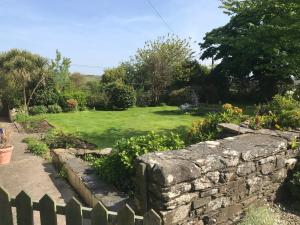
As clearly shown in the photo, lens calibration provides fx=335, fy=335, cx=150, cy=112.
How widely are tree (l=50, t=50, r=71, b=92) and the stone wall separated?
17.0 m

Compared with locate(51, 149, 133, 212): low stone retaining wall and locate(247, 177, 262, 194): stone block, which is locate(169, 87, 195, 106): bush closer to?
locate(51, 149, 133, 212): low stone retaining wall

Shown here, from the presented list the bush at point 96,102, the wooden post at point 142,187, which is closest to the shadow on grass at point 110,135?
the wooden post at point 142,187

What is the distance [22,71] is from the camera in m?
17.7

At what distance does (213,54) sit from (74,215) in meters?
24.9

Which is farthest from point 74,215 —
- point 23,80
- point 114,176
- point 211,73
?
point 211,73

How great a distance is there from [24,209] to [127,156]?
89.7 inches

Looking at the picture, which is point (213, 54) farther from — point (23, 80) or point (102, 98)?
point (23, 80)

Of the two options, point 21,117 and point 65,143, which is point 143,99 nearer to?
point 21,117

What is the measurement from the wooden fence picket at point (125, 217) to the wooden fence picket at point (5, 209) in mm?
1134

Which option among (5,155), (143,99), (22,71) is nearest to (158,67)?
(143,99)

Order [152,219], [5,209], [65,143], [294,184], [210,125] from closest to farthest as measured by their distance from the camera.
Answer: [152,219] → [5,209] → [294,184] → [210,125] → [65,143]

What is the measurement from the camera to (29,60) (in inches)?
770

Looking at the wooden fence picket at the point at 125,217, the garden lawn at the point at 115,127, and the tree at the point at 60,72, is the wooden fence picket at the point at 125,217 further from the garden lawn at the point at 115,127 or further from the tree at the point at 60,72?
the tree at the point at 60,72

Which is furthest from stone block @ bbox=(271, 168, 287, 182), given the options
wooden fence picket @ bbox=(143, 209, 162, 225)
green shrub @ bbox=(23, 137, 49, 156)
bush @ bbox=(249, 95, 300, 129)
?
green shrub @ bbox=(23, 137, 49, 156)
